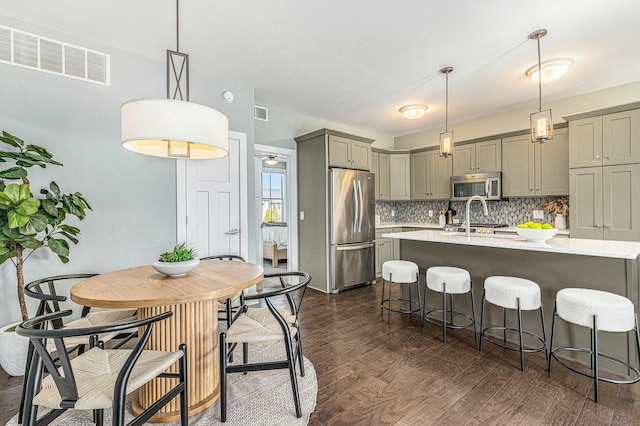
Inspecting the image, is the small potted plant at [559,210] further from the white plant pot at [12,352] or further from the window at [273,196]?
the window at [273,196]

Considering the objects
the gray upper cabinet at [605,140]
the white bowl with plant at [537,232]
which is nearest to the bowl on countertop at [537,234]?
the white bowl with plant at [537,232]

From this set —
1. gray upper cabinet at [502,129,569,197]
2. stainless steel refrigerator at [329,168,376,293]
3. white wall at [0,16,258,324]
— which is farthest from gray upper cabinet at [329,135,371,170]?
gray upper cabinet at [502,129,569,197]

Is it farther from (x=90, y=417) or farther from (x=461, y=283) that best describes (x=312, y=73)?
(x=90, y=417)

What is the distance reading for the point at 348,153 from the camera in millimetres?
4699

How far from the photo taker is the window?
867cm

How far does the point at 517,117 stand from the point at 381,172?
2313 millimetres

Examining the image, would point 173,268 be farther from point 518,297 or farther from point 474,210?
point 474,210

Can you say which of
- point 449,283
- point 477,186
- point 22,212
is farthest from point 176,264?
point 477,186

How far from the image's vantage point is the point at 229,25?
2.57 meters

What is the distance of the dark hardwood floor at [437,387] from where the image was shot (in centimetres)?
176

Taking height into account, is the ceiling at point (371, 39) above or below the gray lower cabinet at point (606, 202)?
above

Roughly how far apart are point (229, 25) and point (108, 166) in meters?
1.72

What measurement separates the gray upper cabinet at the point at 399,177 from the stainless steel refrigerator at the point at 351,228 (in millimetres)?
1142

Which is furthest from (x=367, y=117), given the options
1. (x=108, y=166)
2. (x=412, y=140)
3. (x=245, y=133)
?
(x=108, y=166)
